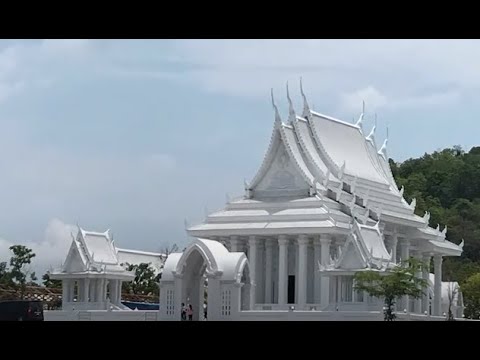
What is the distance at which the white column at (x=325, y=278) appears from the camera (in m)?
37.8

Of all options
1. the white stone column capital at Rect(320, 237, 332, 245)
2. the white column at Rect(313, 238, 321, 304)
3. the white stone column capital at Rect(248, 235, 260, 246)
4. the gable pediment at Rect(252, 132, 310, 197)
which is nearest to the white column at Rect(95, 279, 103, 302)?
the white stone column capital at Rect(248, 235, 260, 246)

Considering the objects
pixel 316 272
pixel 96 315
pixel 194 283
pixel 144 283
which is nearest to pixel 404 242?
pixel 316 272

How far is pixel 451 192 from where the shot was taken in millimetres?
80500

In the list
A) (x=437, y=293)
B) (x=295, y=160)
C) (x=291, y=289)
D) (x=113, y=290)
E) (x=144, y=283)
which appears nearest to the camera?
(x=291, y=289)

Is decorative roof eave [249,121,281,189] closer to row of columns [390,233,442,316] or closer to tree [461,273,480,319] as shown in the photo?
row of columns [390,233,442,316]

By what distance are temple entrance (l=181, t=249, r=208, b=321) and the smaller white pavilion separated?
3662 mm

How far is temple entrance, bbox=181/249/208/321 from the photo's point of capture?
120 feet

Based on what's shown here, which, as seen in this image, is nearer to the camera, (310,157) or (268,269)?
(268,269)

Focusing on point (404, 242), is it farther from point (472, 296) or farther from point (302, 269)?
point (302, 269)

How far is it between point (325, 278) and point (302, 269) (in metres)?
1.37

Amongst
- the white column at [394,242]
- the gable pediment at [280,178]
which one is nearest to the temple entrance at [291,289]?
the gable pediment at [280,178]
